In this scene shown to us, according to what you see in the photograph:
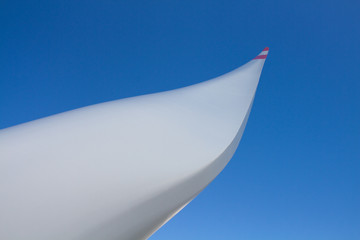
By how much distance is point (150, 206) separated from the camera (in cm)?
68

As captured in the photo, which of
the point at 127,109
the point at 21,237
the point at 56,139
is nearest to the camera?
the point at 21,237

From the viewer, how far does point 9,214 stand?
52 cm

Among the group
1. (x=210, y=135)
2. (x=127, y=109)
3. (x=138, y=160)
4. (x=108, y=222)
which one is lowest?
(x=108, y=222)

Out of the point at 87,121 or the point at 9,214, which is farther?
the point at 87,121

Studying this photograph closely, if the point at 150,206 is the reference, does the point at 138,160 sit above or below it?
above

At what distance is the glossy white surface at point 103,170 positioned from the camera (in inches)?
21.5

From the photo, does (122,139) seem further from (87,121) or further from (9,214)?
(9,214)

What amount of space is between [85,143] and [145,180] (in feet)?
0.55

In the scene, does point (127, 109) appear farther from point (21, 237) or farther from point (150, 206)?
point (21, 237)

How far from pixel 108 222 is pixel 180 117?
47 cm

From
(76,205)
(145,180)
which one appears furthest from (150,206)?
(76,205)

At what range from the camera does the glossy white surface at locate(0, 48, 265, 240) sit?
55 centimetres

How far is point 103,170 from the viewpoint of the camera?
633 millimetres

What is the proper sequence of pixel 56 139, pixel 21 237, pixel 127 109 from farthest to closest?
pixel 127 109
pixel 56 139
pixel 21 237
